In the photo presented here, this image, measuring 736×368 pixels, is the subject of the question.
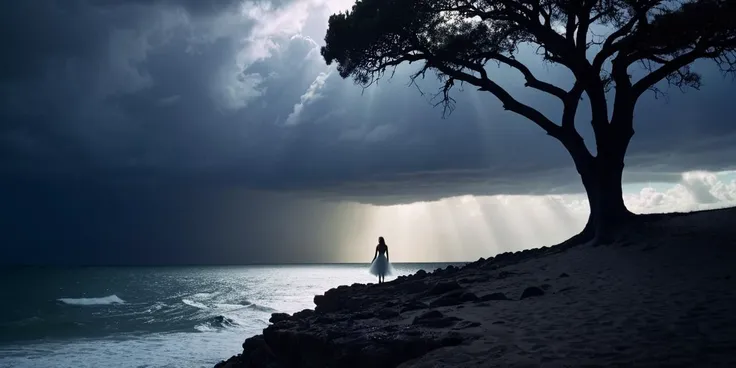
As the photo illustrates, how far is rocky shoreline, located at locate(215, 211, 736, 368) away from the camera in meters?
8.21

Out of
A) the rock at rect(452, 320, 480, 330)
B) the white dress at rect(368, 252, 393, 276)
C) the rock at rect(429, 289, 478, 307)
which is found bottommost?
the rock at rect(452, 320, 480, 330)

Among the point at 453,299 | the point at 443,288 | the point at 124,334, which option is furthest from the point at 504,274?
the point at 124,334

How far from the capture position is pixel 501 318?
10180 millimetres

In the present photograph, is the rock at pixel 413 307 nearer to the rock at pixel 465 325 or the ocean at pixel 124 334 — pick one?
the rock at pixel 465 325

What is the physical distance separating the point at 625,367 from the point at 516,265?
10.3 metres

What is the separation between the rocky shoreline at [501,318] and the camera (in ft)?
26.9

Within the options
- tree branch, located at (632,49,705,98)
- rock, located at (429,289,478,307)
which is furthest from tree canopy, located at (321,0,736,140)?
rock, located at (429,289,478,307)

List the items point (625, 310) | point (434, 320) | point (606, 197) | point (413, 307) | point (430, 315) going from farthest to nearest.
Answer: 1. point (606, 197)
2. point (413, 307)
3. point (430, 315)
4. point (434, 320)
5. point (625, 310)

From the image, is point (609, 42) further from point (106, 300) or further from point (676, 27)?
point (106, 300)

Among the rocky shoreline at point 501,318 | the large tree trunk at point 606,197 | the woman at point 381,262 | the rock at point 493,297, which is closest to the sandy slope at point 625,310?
the rocky shoreline at point 501,318

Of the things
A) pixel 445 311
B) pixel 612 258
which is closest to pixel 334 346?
pixel 445 311

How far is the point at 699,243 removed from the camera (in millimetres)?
13969

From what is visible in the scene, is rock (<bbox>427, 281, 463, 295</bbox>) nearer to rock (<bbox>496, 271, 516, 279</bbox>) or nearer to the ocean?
rock (<bbox>496, 271, 516, 279</bbox>)

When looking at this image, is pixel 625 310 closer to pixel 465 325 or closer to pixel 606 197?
pixel 465 325
